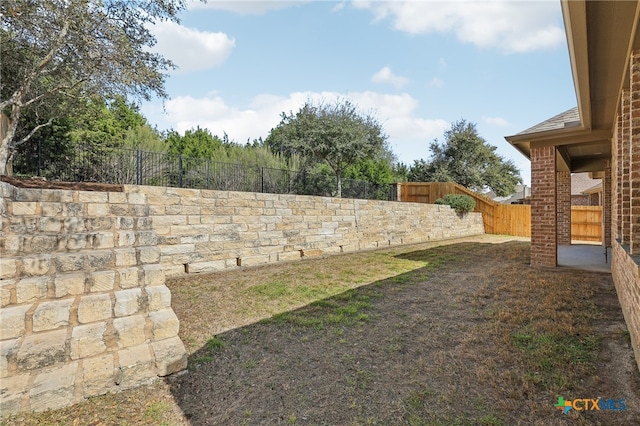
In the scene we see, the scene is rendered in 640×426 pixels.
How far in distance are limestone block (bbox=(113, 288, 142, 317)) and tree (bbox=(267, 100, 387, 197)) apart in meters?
11.2

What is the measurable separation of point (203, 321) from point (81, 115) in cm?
892

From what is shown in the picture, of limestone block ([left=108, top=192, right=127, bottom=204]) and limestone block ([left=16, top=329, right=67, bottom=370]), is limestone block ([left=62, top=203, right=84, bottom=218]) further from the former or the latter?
limestone block ([left=16, top=329, right=67, bottom=370])

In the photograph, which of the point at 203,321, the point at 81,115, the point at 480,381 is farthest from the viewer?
the point at 81,115

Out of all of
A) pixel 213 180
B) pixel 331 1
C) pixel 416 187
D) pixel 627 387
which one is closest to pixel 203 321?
pixel 627 387

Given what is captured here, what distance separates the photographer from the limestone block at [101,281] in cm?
264

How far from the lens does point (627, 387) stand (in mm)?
2254

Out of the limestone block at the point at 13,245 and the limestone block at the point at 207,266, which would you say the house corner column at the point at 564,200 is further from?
the limestone block at the point at 13,245

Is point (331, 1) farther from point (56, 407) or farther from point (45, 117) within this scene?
point (45, 117)

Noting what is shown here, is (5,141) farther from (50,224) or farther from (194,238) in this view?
(50,224)

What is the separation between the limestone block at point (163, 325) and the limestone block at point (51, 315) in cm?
59

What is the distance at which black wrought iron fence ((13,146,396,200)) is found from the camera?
6.60 meters

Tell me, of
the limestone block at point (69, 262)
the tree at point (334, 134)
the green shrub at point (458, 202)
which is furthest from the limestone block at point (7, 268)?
the green shrub at point (458, 202)

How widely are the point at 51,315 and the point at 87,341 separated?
326mm

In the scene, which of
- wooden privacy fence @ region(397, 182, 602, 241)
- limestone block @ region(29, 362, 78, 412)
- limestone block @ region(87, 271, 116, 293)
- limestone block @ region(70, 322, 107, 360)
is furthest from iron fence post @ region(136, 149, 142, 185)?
wooden privacy fence @ region(397, 182, 602, 241)
